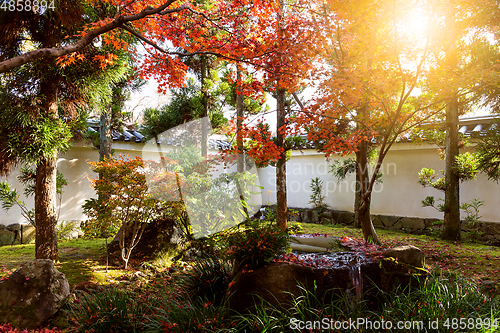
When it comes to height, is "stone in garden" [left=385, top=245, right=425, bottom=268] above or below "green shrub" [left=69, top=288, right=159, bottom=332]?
above

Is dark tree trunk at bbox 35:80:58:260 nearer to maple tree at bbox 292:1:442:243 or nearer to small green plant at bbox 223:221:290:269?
small green plant at bbox 223:221:290:269

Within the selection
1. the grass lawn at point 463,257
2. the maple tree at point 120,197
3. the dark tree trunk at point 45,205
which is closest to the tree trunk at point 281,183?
the grass lawn at point 463,257

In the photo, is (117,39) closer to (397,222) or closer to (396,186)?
(396,186)

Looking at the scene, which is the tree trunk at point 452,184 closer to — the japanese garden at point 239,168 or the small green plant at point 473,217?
the japanese garden at point 239,168

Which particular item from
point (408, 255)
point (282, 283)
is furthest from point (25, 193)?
point (408, 255)

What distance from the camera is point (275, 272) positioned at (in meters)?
3.06

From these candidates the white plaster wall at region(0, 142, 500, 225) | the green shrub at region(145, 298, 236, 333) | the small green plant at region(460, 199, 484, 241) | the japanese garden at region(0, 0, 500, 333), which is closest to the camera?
the green shrub at region(145, 298, 236, 333)

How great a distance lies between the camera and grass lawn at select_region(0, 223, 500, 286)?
4555 millimetres

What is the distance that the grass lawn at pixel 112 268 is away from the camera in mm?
4555

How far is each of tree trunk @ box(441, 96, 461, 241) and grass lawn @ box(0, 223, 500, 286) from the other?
1.18 ft

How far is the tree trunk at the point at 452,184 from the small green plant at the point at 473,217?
56 centimetres

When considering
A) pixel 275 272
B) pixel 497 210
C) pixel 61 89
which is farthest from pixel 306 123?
pixel 497 210

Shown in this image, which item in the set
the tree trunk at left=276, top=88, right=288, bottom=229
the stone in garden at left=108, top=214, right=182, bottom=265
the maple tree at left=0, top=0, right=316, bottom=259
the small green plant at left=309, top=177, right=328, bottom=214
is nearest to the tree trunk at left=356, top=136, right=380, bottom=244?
the tree trunk at left=276, top=88, right=288, bottom=229

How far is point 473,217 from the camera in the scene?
726cm
